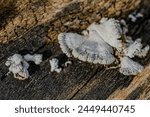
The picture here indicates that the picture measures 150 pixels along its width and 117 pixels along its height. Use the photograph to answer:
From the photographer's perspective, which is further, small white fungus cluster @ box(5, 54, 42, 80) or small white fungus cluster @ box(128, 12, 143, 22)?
small white fungus cluster @ box(128, 12, 143, 22)

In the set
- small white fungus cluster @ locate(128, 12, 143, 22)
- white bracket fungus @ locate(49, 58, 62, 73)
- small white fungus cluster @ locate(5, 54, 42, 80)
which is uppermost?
small white fungus cluster @ locate(5, 54, 42, 80)

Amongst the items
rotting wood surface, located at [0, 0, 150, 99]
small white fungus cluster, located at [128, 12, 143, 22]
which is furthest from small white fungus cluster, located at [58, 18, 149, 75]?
small white fungus cluster, located at [128, 12, 143, 22]

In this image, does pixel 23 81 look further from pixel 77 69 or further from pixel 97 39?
pixel 97 39

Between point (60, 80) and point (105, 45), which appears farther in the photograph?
point (105, 45)

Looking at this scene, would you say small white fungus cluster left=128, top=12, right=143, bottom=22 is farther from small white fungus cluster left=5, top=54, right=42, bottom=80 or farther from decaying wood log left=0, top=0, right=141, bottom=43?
small white fungus cluster left=5, top=54, right=42, bottom=80

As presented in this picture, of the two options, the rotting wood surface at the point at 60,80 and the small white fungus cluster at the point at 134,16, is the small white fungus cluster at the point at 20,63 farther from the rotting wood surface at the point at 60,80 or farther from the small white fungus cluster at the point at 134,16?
the small white fungus cluster at the point at 134,16

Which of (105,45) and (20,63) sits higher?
(20,63)

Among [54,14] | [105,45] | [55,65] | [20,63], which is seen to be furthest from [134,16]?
[20,63]

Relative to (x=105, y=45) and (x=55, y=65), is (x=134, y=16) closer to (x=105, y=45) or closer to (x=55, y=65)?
(x=105, y=45)

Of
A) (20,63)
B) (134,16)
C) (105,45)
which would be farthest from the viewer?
(134,16)
